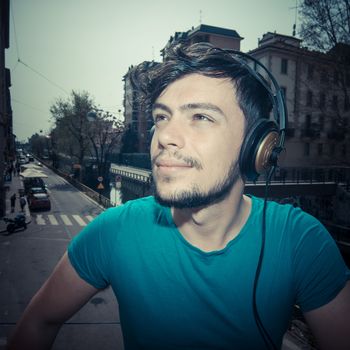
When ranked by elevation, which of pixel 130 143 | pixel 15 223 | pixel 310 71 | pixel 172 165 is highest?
pixel 310 71

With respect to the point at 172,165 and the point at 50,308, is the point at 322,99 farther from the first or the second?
the point at 50,308

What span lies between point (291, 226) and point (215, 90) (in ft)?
Answer: 2.86

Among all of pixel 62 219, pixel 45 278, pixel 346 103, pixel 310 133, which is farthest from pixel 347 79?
pixel 62 219

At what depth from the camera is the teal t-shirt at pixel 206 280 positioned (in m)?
1.29

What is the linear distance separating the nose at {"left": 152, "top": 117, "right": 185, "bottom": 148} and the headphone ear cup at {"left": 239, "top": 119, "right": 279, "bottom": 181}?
0.37 m

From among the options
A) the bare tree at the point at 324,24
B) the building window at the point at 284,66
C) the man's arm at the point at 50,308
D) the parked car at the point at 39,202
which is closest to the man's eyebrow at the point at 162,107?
the man's arm at the point at 50,308

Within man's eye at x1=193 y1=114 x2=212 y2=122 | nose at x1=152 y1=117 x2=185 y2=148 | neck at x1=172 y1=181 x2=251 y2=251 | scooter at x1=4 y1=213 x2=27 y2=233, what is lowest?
scooter at x1=4 y1=213 x2=27 y2=233

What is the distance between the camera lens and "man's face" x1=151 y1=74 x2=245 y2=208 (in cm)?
128

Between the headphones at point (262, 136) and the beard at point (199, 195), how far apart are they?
0.10 metres

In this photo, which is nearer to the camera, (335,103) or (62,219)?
(335,103)

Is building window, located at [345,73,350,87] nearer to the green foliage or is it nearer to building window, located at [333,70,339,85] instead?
building window, located at [333,70,339,85]

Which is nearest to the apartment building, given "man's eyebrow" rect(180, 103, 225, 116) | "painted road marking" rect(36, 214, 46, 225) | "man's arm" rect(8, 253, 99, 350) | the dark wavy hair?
the dark wavy hair

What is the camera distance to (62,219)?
20125 millimetres

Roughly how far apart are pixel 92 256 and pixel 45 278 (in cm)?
1021
